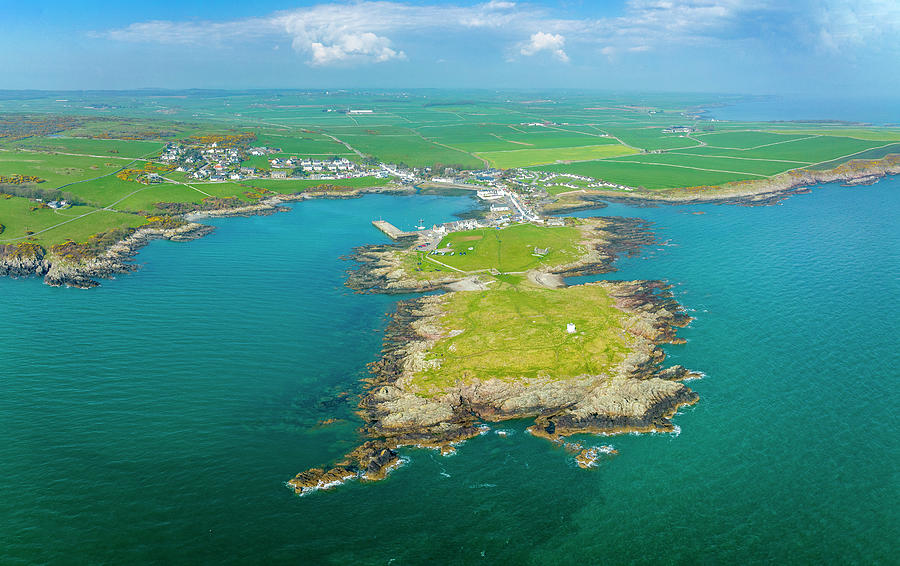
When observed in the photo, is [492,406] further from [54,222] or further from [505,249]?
[54,222]

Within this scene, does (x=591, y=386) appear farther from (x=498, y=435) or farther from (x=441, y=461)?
(x=441, y=461)

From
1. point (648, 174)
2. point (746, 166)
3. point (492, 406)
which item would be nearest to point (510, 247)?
point (492, 406)

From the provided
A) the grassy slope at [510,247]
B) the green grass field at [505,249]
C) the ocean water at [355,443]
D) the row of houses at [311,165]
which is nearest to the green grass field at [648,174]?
the grassy slope at [510,247]

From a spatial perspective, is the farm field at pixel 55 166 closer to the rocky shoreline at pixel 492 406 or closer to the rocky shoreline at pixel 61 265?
the rocky shoreline at pixel 61 265

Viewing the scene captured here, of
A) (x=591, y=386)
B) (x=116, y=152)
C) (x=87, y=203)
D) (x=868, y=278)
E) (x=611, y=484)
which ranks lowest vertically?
(x=611, y=484)

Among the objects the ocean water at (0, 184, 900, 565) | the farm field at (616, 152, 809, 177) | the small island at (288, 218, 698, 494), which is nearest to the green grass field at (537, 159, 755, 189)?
the farm field at (616, 152, 809, 177)

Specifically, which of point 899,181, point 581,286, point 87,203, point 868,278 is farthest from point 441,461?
point 899,181

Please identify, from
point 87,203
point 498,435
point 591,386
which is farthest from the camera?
point 87,203
